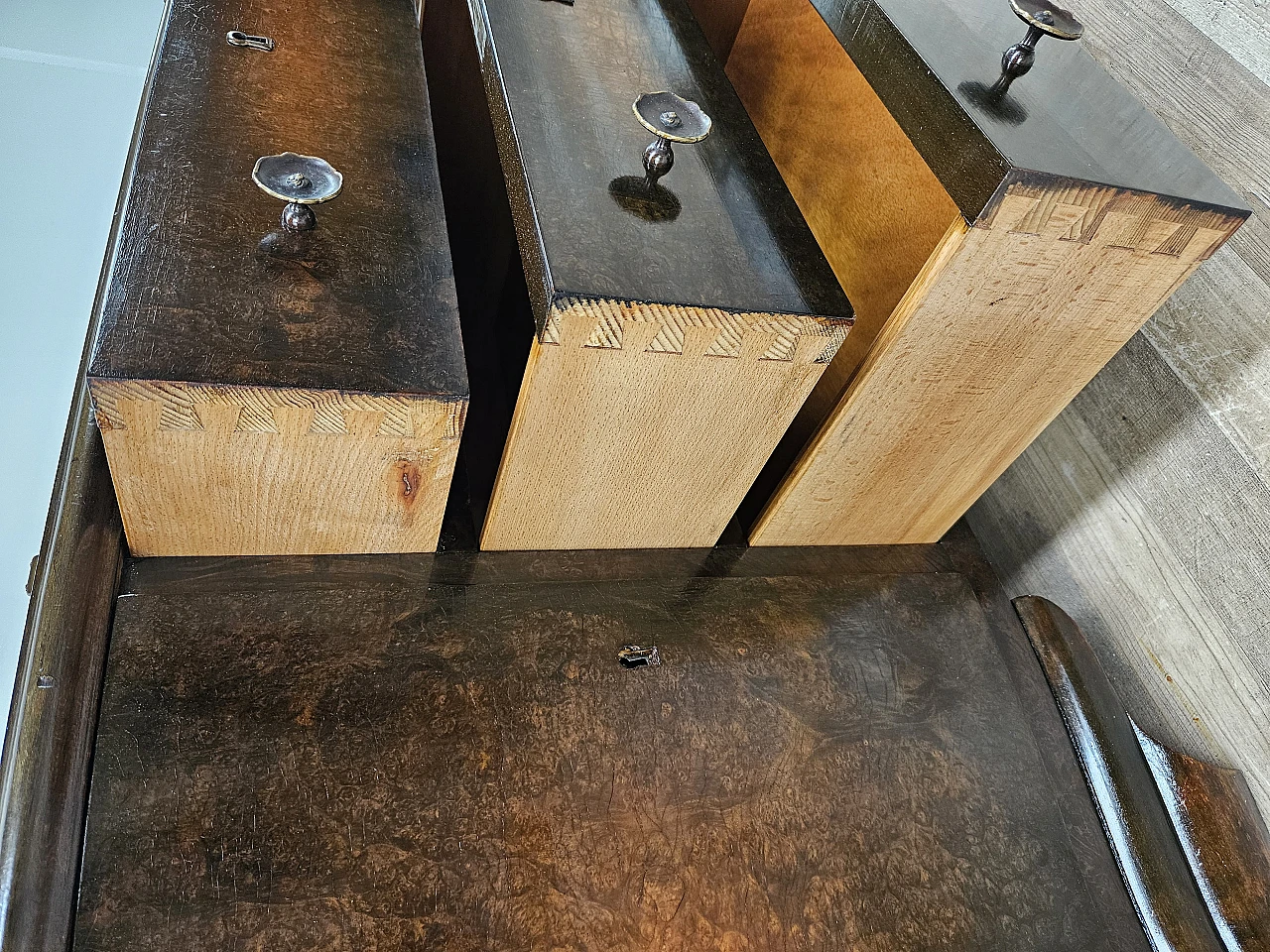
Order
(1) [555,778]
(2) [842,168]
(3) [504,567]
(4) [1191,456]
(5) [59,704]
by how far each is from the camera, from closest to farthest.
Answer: (5) [59,704]
(1) [555,778]
(3) [504,567]
(4) [1191,456]
(2) [842,168]

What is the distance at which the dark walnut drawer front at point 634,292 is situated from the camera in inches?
35.4

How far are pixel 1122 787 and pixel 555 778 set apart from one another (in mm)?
700

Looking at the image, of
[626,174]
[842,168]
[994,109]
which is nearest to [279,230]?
[626,174]

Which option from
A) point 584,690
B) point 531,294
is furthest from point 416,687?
point 531,294

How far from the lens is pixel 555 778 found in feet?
3.09

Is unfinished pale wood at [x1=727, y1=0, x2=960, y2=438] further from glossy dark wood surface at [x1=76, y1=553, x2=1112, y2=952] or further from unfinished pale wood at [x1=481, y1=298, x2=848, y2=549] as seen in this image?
glossy dark wood surface at [x1=76, y1=553, x2=1112, y2=952]

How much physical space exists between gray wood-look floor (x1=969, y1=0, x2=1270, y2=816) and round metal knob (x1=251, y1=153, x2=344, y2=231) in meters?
1.09

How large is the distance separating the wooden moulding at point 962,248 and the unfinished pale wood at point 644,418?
0.10 meters

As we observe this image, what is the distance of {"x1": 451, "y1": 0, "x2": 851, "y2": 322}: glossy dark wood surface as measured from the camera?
2.97ft

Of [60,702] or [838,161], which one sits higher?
[838,161]

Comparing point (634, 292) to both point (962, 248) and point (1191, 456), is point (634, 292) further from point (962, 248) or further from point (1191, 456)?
point (1191, 456)

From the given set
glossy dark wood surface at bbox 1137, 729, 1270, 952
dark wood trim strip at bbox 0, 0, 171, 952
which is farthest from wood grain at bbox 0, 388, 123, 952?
glossy dark wood surface at bbox 1137, 729, 1270, 952

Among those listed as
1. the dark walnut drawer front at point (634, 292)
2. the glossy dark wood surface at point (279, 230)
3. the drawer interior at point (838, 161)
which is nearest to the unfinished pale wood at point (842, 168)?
the drawer interior at point (838, 161)

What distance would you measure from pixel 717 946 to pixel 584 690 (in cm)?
29
